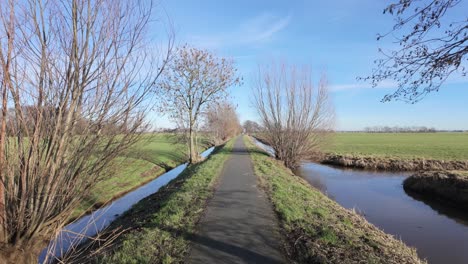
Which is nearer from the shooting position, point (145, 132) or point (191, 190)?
point (145, 132)

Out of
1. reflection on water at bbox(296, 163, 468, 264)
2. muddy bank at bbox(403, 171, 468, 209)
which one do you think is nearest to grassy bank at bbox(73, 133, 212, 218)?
reflection on water at bbox(296, 163, 468, 264)

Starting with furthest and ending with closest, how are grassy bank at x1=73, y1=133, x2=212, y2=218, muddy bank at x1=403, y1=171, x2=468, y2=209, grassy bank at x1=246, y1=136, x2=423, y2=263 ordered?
1. muddy bank at x1=403, y1=171, x2=468, y2=209
2. grassy bank at x1=246, y1=136, x2=423, y2=263
3. grassy bank at x1=73, y1=133, x2=212, y2=218

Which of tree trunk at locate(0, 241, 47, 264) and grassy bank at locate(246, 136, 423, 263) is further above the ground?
tree trunk at locate(0, 241, 47, 264)

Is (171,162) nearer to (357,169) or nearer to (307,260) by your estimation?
(357,169)

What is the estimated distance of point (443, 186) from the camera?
50.6 ft

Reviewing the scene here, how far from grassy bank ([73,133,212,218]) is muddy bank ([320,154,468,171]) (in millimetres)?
14997

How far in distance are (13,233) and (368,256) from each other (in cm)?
562

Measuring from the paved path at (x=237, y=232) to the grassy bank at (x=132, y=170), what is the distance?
198 centimetres

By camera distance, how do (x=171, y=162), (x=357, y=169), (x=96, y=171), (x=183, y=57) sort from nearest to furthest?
(x=96, y=171)
(x=183, y=57)
(x=357, y=169)
(x=171, y=162)

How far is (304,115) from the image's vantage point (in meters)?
22.5

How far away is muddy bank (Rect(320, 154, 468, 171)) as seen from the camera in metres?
23.9

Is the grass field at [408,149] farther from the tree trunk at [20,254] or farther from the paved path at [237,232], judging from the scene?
the tree trunk at [20,254]

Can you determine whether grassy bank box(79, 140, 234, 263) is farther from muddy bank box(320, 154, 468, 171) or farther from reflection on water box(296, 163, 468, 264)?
muddy bank box(320, 154, 468, 171)

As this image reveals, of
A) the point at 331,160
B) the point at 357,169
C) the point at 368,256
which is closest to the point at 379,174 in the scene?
the point at 357,169
